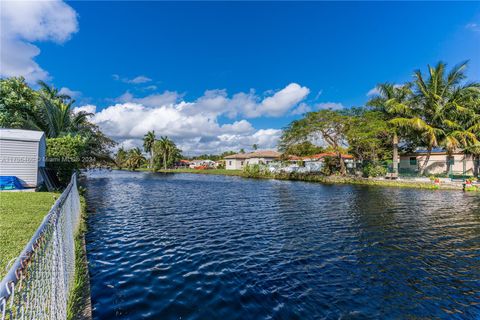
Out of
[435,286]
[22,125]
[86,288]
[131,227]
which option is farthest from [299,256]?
[22,125]

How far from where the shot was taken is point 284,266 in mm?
6219

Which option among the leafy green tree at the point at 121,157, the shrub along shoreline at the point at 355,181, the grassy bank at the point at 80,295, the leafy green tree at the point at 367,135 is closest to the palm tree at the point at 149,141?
the leafy green tree at the point at 121,157

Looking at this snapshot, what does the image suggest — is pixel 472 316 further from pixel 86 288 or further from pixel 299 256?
pixel 86 288

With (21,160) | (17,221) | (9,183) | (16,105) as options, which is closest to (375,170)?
(17,221)

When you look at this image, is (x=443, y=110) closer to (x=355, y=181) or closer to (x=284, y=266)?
(x=355, y=181)

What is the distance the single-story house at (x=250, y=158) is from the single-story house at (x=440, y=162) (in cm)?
2364

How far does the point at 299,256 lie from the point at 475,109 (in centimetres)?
3617

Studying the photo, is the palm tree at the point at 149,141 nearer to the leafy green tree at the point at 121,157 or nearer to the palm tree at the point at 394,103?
the leafy green tree at the point at 121,157

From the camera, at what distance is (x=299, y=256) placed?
685cm

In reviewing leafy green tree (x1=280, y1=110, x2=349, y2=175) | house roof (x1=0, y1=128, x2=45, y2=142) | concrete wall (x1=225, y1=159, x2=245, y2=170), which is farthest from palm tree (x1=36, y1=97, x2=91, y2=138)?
concrete wall (x1=225, y1=159, x2=245, y2=170)

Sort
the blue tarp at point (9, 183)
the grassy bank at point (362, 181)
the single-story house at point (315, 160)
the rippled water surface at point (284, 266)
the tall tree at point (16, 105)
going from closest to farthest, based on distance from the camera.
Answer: the rippled water surface at point (284, 266), the blue tarp at point (9, 183), the tall tree at point (16, 105), the grassy bank at point (362, 181), the single-story house at point (315, 160)

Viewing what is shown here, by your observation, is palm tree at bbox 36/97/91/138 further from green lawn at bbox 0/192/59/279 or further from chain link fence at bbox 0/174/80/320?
chain link fence at bbox 0/174/80/320

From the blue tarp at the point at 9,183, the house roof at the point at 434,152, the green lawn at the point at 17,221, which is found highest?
the house roof at the point at 434,152

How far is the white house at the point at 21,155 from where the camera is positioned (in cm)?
1242
